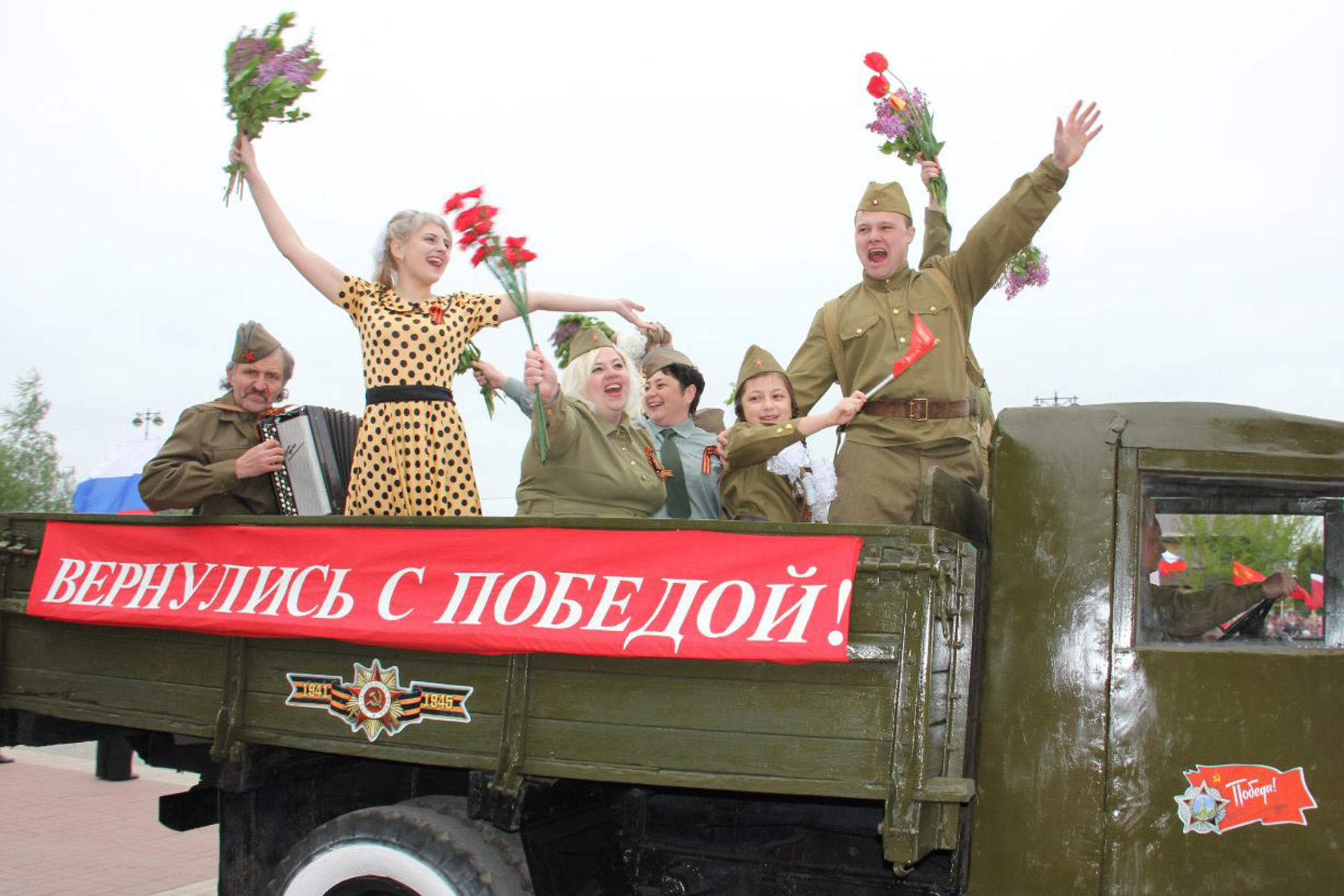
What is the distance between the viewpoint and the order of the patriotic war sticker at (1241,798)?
2727 millimetres

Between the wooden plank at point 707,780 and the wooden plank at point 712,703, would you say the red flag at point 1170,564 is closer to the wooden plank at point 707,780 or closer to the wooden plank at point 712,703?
the wooden plank at point 712,703

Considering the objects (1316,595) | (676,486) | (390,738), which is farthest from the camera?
(676,486)

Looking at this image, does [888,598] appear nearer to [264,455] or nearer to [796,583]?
[796,583]

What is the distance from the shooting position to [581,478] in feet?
12.8

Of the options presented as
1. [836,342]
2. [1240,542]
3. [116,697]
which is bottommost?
[116,697]

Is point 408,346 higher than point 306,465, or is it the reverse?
point 408,346

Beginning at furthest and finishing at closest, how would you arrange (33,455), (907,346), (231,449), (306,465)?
(33,455), (231,449), (306,465), (907,346)

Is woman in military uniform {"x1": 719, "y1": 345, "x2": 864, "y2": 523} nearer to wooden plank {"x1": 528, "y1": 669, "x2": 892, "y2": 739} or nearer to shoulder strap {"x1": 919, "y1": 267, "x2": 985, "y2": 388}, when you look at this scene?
shoulder strap {"x1": 919, "y1": 267, "x2": 985, "y2": 388}

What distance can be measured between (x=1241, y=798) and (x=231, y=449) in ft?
10.8

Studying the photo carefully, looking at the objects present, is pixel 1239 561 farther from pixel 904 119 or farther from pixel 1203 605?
pixel 904 119

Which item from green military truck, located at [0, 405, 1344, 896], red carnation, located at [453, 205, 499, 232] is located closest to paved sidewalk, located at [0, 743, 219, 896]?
green military truck, located at [0, 405, 1344, 896]

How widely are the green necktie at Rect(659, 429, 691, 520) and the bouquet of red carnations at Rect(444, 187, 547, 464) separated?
816 millimetres

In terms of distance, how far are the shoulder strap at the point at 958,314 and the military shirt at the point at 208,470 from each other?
8.00 ft

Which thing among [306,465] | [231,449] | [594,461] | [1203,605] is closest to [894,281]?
[594,461]
